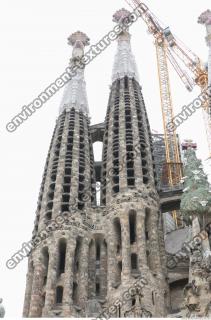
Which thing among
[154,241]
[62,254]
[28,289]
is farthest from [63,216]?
[154,241]

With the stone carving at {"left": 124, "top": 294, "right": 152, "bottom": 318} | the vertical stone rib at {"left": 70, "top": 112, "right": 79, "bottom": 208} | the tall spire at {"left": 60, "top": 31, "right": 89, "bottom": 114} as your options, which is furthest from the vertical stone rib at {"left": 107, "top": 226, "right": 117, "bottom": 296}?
the tall spire at {"left": 60, "top": 31, "right": 89, "bottom": 114}

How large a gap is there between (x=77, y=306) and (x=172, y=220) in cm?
2618

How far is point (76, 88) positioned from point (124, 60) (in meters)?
6.74

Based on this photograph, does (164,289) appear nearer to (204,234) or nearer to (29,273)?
(204,234)

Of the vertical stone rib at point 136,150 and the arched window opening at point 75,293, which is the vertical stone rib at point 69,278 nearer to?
the arched window opening at point 75,293

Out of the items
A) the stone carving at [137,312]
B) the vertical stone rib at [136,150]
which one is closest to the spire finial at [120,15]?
the vertical stone rib at [136,150]

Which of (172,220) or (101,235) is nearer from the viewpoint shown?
(101,235)

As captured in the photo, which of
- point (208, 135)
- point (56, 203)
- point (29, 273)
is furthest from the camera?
point (208, 135)

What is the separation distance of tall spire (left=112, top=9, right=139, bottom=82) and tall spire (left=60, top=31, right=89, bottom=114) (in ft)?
12.2

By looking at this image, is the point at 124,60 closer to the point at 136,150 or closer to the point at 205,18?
the point at 205,18

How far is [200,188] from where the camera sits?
147 feet

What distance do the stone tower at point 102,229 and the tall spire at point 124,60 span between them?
6.08 metres

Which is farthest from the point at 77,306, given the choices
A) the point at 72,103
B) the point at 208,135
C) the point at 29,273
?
the point at 208,135

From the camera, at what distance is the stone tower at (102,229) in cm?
3947
